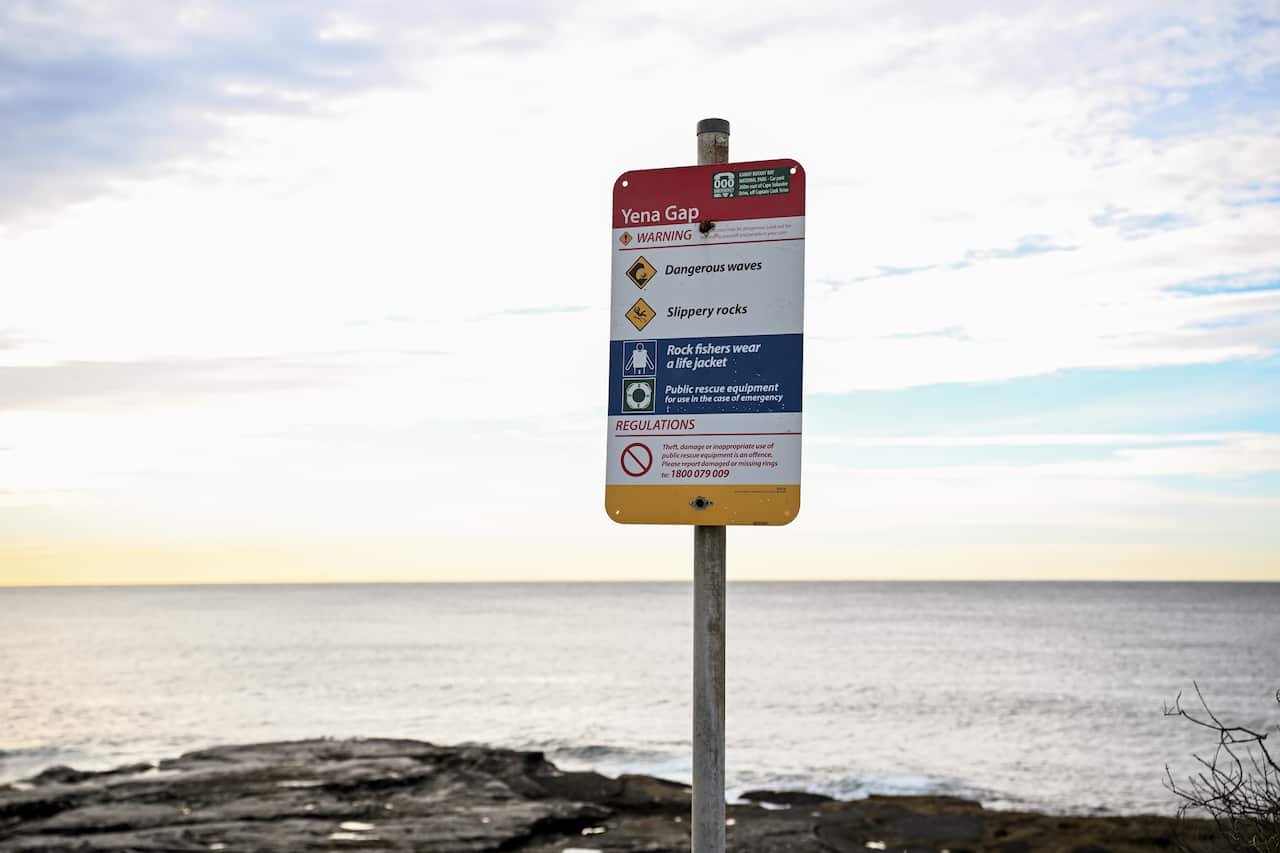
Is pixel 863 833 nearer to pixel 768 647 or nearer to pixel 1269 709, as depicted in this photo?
pixel 1269 709

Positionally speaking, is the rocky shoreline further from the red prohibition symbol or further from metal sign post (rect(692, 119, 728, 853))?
the red prohibition symbol

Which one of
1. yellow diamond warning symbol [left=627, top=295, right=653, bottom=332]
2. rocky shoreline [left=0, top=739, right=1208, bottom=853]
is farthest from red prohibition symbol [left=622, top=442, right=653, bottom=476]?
rocky shoreline [left=0, top=739, right=1208, bottom=853]

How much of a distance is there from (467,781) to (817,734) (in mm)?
17591

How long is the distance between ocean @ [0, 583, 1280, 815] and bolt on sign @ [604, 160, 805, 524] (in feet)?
79.2

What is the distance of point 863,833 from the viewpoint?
19.0 meters

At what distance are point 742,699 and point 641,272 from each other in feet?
150

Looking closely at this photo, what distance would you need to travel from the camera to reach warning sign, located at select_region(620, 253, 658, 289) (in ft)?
13.0

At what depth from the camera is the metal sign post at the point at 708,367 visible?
3.77 metres

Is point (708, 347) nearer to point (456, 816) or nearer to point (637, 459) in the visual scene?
point (637, 459)

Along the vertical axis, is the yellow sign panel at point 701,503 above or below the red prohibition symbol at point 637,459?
below

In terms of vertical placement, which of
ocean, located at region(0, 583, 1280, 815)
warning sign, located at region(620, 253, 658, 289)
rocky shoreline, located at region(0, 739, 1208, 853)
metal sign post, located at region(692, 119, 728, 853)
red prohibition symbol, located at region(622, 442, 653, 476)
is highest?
warning sign, located at region(620, 253, 658, 289)

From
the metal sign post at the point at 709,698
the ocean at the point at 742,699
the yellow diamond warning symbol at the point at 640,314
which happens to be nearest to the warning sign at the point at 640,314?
the yellow diamond warning symbol at the point at 640,314

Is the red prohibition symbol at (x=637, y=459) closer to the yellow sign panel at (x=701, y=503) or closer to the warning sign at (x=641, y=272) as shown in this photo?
the yellow sign panel at (x=701, y=503)

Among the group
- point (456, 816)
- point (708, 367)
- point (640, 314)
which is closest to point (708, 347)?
point (708, 367)
